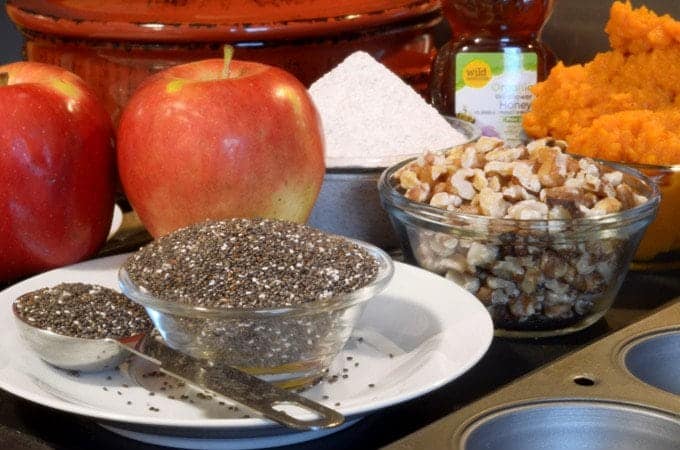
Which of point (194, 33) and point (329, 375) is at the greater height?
point (194, 33)

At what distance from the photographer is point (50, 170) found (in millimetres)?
909

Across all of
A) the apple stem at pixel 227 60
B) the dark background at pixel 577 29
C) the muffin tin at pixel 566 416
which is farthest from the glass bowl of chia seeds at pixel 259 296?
the dark background at pixel 577 29

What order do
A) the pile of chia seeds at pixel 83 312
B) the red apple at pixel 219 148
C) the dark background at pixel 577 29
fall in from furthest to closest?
the dark background at pixel 577 29 < the red apple at pixel 219 148 < the pile of chia seeds at pixel 83 312

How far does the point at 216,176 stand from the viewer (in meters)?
0.89

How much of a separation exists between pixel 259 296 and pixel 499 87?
1.57 ft

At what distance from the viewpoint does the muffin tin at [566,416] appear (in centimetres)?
64

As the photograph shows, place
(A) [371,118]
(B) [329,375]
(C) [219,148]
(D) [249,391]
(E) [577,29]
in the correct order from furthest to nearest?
(E) [577,29] → (A) [371,118] → (C) [219,148] → (B) [329,375] → (D) [249,391]

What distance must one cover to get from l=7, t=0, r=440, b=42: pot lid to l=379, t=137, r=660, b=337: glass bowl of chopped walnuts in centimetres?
30

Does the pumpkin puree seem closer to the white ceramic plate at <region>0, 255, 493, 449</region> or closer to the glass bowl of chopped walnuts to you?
the glass bowl of chopped walnuts

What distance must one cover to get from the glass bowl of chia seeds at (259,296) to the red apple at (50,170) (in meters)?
0.19

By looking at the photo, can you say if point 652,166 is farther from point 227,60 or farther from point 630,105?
point 227,60

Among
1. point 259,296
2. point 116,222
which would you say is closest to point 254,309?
point 259,296

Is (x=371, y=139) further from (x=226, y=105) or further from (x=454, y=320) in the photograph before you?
(x=454, y=320)

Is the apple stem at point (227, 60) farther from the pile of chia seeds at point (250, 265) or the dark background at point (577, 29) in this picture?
the dark background at point (577, 29)
